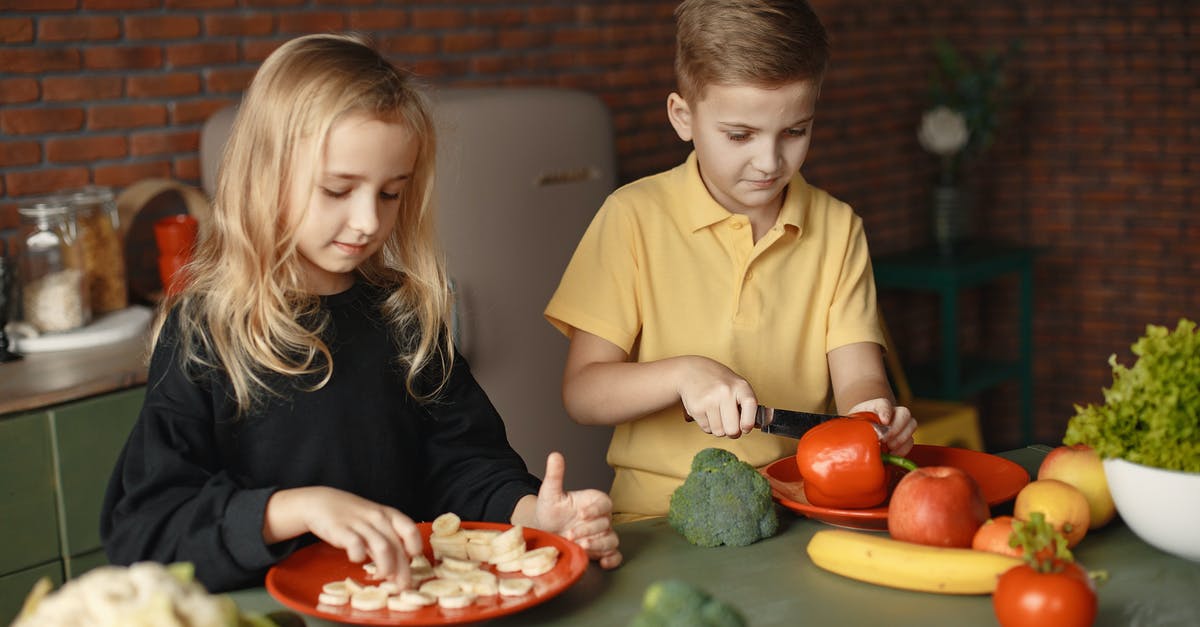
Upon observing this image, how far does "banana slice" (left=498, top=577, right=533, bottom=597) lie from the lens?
122cm

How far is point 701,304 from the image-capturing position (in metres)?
1.98

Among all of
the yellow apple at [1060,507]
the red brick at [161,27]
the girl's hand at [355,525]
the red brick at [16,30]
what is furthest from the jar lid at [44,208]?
the yellow apple at [1060,507]

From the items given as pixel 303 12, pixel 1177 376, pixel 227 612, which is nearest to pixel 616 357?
pixel 1177 376

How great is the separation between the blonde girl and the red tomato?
42cm

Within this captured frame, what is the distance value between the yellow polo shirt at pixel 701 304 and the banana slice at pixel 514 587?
719 millimetres

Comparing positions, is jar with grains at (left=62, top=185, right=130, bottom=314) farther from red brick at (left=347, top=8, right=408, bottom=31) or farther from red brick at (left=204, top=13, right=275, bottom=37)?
red brick at (left=347, top=8, right=408, bottom=31)

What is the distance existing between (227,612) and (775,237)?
121 centimetres

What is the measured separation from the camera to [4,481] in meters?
2.21

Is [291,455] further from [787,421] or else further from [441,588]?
[787,421]

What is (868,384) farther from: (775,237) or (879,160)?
(879,160)

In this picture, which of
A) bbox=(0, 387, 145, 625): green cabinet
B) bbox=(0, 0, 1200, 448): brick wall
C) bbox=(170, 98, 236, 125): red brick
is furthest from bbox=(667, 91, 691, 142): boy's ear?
bbox=(0, 0, 1200, 448): brick wall

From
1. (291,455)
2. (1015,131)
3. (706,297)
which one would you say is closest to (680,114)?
(706,297)

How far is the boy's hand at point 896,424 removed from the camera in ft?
5.30

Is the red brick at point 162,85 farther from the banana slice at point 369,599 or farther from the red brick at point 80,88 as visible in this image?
the banana slice at point 369,599
